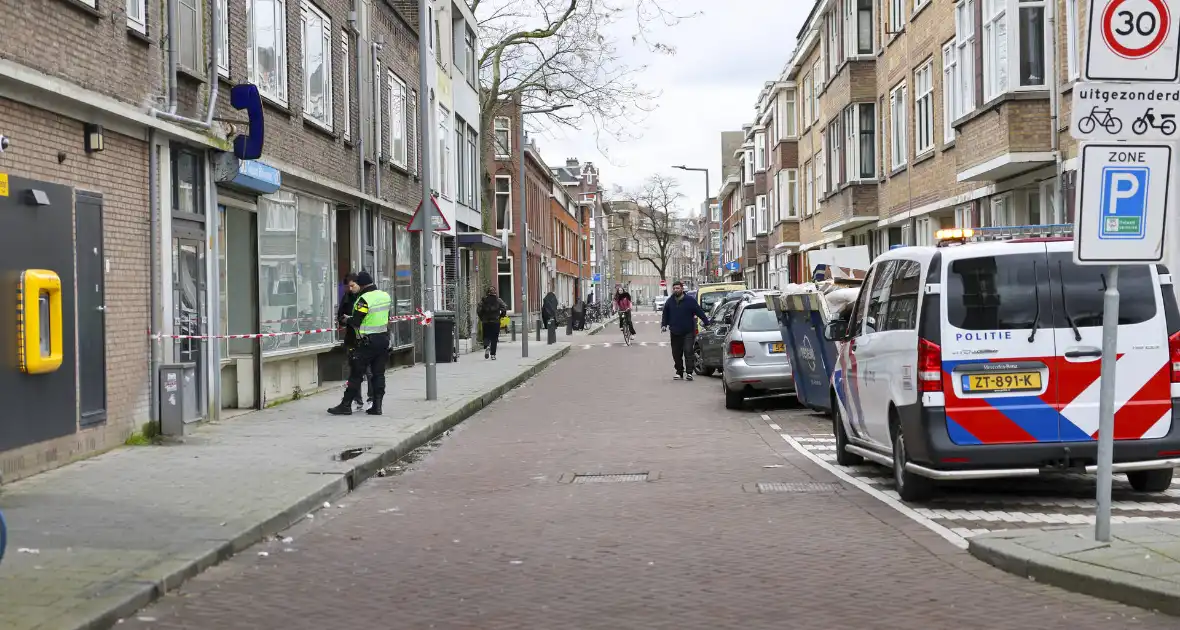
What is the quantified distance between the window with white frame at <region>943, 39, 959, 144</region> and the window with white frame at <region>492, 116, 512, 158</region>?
110ft

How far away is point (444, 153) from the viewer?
34.8 meters

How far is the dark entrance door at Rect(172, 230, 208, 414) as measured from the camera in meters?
14.3

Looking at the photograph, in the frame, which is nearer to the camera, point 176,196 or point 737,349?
point 176,196

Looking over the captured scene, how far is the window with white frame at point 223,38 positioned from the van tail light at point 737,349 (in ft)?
23.8

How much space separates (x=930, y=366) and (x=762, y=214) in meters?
57.2

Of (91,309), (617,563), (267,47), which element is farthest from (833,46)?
(617,563)

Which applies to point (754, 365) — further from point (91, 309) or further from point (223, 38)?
point (91, 309)

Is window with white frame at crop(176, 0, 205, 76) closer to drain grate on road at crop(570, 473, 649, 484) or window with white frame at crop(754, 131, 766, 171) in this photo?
drain grate on road at crop(570, 473, 649, 484)

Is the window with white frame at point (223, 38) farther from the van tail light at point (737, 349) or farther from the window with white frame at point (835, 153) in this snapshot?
the window with white frame at point (835, 153)

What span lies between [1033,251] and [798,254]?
149 ft

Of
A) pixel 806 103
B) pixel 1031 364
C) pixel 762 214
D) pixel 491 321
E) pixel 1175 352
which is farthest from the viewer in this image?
pixel 762 214

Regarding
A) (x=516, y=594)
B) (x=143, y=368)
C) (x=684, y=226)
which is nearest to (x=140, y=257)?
(x=143, y=368)

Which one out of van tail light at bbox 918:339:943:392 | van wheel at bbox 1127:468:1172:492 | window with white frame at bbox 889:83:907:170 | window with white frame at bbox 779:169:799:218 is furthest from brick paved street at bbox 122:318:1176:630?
window with white frame at bbox 779:169:799:218

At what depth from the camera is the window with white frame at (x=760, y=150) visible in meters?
65.2
